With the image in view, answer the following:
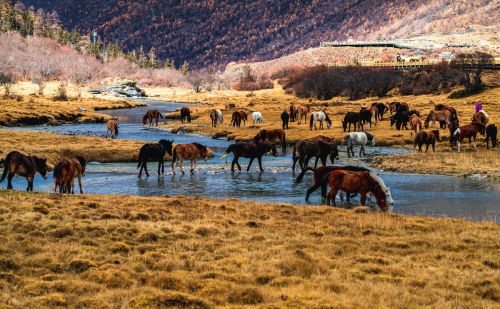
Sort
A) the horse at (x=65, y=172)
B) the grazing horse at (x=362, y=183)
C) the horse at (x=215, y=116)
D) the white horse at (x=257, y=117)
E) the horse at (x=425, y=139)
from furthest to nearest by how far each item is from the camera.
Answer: the horse at (x=215, y=116)
the white horse at (x=257, y=117)
the horse at (x=425, y=139)
the horse at (x=65, y=172)
the grazing horse at (x=362, y=183)

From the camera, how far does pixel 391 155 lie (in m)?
40.4

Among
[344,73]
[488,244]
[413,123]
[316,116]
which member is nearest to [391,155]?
[413,123]

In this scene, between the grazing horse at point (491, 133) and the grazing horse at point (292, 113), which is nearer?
the grazing horse at point (491, 133)

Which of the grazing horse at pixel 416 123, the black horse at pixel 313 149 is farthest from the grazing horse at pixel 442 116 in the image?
the black horse at pixel 313 149

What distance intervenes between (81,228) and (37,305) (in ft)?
21.0

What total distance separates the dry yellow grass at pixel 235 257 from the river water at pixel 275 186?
4.58m

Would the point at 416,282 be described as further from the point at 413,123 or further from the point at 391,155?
the point at 413,123

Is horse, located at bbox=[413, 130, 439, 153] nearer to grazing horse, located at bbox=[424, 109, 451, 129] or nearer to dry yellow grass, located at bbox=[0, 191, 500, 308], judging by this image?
grazing horse, located at bbox=[424, 109, 451, 129]

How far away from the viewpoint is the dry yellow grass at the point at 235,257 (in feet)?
39.4

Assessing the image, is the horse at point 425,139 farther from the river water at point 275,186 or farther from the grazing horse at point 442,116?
the grazing horse at point 442,116

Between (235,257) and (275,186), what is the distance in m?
15.6

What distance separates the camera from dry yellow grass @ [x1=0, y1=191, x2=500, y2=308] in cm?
1202

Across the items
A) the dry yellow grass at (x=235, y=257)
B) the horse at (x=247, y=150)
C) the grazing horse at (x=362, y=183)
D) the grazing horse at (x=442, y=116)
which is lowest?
the dry yellow grass at (x=235, y=257)

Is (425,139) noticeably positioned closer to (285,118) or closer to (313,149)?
(313,149)
